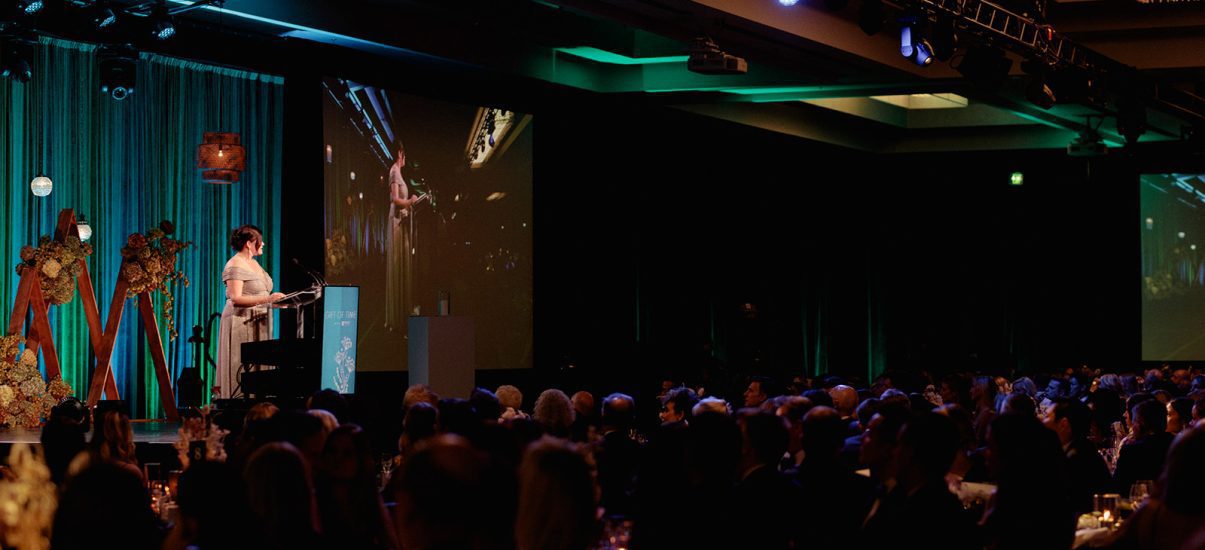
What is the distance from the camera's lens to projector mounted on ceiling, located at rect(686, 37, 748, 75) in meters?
10.3

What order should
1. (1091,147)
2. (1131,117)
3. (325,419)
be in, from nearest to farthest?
1. (325,419)
2. (1131,117)
3. (1091,147)

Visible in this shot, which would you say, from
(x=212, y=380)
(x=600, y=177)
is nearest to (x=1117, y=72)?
(x=600, y=177)

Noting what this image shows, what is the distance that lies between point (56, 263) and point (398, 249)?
12.3 ft

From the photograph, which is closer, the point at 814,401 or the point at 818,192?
the point at 814,401

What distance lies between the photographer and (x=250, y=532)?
3203mm

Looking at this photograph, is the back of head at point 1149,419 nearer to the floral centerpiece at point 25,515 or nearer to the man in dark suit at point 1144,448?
the man in dark suit at point 1144,448

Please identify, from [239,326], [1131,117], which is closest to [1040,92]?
[1131,117]

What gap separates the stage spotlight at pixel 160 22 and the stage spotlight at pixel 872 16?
4.90 metres

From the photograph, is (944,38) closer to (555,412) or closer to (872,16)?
(872,16)

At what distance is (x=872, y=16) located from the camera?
10.1m

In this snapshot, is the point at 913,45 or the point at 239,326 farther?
the point at 913,45

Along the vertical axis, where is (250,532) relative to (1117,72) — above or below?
below

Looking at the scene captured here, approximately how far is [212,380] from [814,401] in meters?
6.70

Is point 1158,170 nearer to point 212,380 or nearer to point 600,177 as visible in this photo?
point 600,177
